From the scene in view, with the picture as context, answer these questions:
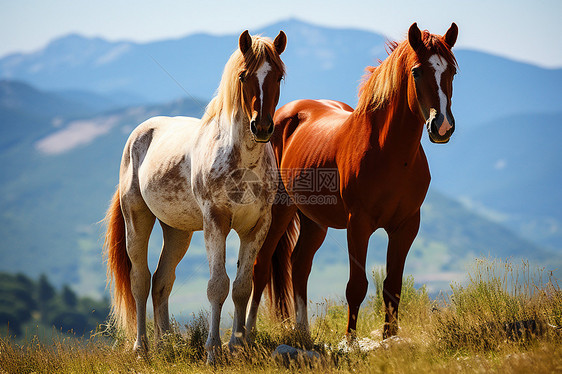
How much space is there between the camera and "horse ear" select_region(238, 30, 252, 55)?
471cm

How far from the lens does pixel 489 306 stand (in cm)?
578

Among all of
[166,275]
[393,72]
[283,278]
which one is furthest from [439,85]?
[166,275]

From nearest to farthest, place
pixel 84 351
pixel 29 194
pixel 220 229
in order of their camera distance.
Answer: pixel 220 229 → pixel 84 351 → pixel 29 194

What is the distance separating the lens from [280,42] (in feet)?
16.2

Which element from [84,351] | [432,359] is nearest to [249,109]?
[432,359]

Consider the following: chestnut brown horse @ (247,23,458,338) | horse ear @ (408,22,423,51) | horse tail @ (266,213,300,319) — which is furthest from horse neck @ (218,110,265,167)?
horse tail @ (266,213,300,319)

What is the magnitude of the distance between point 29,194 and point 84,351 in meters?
183

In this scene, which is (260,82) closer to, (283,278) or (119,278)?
(283,278)

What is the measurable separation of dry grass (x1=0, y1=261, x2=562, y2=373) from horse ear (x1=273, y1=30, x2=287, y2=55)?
101 inches

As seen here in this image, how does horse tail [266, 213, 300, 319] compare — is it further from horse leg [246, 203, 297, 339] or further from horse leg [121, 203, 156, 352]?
horse leg [121, 203, 156, 352]

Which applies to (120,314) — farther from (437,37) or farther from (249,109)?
(437,37)

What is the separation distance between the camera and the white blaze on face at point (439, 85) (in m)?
4.43

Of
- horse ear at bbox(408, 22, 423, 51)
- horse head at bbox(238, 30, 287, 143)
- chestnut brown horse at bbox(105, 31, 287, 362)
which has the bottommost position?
chestnut brown horse at bbox(105, 31, 287, 362)

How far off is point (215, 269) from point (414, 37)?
2565mm
